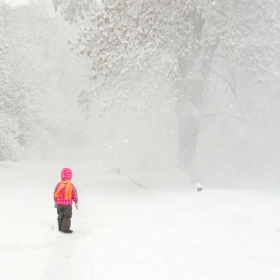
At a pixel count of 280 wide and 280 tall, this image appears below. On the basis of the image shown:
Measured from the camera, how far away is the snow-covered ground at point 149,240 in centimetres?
625

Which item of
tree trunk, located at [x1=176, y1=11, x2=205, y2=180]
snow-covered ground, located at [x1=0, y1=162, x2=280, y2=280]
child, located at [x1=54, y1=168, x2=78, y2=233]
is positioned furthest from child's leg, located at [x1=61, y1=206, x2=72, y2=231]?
tree trunk, located at [x1=176, y1=11, x2=205, y2=180]

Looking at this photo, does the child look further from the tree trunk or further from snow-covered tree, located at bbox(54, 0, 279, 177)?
the tree trunk

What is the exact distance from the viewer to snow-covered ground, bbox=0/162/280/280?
20.5ft

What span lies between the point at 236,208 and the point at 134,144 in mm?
23873

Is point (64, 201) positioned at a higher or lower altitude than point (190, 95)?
lower

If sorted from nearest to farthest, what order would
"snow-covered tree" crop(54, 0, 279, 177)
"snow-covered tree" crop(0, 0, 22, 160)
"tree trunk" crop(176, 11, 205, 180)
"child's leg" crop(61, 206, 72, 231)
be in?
"child's leg" crop(61, 206, 72, 231), "snow-covered tree" crop(54, 0, 279, 177), "tree trunk" crop(176, 11, 205, 180), "snow-covered tree" crop(0, 0, 22, 160)

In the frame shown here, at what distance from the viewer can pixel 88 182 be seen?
64.5 ft

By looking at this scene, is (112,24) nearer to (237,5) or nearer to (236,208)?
(237,5)

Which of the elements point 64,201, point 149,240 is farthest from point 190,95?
point 149,240

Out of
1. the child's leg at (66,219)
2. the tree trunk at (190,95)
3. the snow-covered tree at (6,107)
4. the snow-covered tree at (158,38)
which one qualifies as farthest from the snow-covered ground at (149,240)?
the snow-covered tree at (6,107)

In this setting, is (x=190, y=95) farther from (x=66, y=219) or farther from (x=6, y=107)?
(x=6, y=107)

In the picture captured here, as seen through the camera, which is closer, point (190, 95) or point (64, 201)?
point (64, 201)

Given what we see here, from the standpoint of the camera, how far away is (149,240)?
811 centimetres

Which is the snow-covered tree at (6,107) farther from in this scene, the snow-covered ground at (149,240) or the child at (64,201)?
the child at (64,201)
